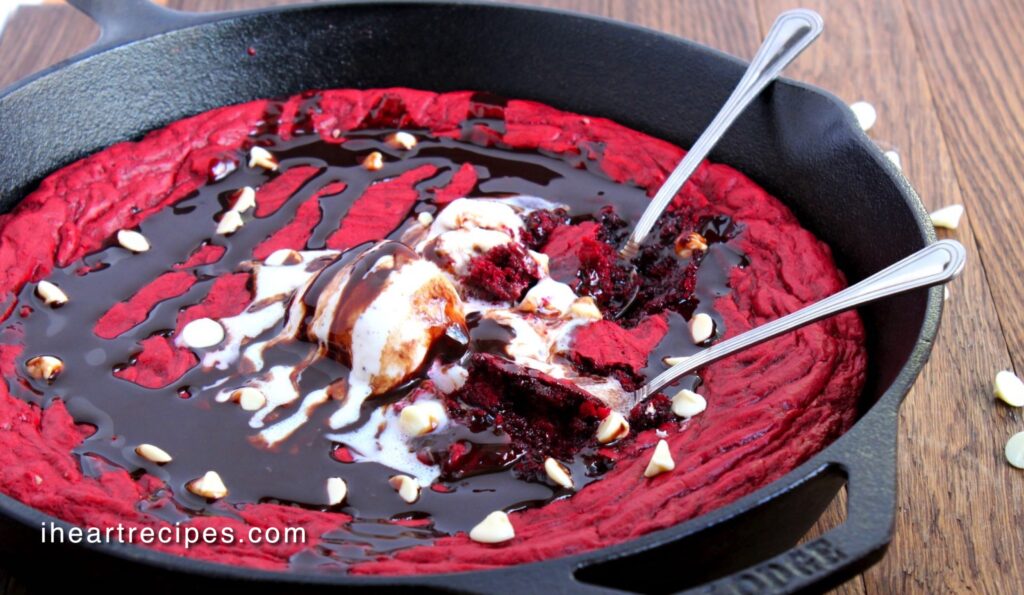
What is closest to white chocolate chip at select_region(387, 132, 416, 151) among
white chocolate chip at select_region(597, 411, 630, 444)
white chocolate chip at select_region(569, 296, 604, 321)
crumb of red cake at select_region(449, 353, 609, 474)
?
white chocolate chip at select_region(569, 296, 604, 321)

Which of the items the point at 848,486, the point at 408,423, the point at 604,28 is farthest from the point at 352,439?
the point at 604,28

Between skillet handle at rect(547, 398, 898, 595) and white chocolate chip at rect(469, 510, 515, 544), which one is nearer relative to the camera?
skillet handle at rect(547, 398, 898, 595)

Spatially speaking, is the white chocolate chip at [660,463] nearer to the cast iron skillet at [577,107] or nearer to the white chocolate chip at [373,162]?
the cast iron skillet at [577,107]

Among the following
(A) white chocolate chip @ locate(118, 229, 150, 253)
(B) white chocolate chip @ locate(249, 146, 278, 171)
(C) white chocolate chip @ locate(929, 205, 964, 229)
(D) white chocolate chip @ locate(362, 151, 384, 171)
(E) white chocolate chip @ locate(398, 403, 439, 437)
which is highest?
(C) white chocolate chip @ locate(929, 205, 964, 229)

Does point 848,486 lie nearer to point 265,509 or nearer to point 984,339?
point 265,509

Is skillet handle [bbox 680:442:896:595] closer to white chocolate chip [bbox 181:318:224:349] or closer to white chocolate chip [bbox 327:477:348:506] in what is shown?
white chocolate chip [bbox 327:477:348:506]

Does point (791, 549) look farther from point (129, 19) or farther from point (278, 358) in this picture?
point (129, 19)
